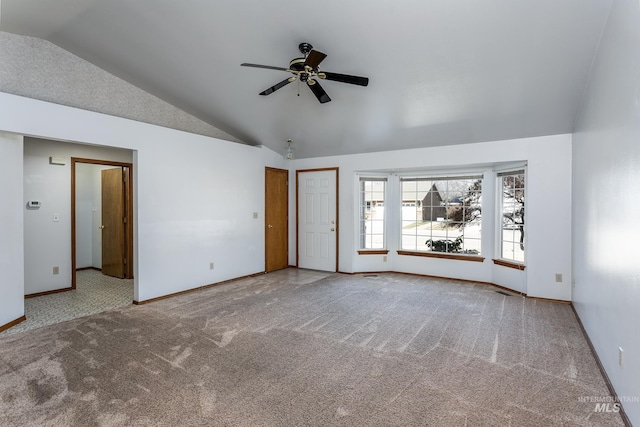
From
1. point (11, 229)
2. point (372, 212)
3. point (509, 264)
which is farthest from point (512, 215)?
point (11, 229)

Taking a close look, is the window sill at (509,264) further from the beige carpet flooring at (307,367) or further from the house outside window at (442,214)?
the beige carpet flooring at (307,367)

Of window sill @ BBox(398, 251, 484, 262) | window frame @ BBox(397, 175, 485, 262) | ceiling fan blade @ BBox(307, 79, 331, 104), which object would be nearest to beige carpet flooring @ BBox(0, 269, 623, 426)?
window sill @ BBox(398, 251, 484, 262)

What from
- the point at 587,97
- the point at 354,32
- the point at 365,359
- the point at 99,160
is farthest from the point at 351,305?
the point at 99,160

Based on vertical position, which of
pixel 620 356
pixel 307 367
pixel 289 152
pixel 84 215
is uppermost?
pixel 289 152

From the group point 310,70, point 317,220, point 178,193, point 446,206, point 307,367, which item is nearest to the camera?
point 307,367

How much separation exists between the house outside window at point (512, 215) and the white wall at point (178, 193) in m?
4.22

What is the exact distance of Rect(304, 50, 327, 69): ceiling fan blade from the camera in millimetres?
2729

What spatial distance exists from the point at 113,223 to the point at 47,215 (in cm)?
114

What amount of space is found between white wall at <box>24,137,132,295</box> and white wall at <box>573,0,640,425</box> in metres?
6.58

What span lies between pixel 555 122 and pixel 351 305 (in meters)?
3.55

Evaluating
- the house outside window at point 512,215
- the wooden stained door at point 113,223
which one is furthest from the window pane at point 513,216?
the wooden stained door at point 113,223

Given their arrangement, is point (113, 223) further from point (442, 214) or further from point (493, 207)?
point (493, 207)

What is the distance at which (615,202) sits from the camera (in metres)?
2.27

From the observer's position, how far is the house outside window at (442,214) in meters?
5.61
